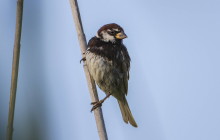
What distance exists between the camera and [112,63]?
2943 mm

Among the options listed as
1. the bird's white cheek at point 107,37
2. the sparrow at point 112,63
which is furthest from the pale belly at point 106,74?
the bird's white cheek at point 107,37

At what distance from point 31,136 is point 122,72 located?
2411mm

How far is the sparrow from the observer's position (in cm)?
286

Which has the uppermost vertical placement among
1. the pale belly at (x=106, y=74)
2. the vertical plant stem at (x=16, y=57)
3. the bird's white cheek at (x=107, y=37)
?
the bird's white cheek at (x=107, y=37)

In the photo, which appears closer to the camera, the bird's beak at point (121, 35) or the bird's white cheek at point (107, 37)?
the bird's beak at point (121, 35)

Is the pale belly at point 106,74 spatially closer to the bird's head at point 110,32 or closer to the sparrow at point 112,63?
the sparrow at point 112,63

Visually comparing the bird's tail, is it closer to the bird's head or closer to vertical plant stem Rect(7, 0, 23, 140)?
the bird's head

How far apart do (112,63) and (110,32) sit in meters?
0.34

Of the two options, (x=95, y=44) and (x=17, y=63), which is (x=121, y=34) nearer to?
(x=95, y=44)

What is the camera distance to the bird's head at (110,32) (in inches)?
118

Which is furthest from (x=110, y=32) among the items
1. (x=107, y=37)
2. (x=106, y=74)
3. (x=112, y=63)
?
(x=106, y=74)

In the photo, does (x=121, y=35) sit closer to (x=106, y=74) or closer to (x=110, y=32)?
(x=110, y=32)

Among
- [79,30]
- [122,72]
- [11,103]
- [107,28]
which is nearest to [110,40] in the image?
[107,28]

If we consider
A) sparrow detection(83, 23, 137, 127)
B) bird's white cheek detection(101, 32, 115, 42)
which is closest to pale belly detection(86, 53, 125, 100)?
sparrow detection(83, 23, 137, 127)
